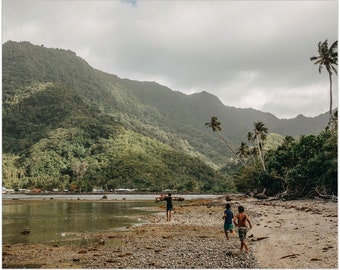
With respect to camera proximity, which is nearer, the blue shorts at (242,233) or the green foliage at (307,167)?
the blue shorts at (242,233)

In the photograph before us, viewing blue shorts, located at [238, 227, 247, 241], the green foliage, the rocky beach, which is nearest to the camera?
the rocky beach

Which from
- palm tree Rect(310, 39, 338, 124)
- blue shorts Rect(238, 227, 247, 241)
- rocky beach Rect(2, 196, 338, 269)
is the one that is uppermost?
palm tree Rect(310, 39, 338, 124)

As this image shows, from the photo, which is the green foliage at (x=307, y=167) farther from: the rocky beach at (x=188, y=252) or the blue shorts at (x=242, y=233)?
the blue shorts at (x=242, y=233)

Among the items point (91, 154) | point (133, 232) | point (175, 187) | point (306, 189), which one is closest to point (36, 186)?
point (91, 154)

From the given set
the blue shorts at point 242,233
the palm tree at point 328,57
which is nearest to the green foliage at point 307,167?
the palm tree at point 328,57

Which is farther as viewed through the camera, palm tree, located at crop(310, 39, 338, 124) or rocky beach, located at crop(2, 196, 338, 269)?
palm tree, located at crop(310, 39, 338, 124)

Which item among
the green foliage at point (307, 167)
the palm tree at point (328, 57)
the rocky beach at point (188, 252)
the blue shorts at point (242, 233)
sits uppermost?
the palm tree at point (328, 57)

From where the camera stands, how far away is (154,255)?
17.1 metres

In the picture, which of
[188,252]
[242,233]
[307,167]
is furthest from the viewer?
[307,167]

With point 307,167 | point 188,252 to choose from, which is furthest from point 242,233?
point 307,167

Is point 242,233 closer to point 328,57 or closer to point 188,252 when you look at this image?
point 188,252

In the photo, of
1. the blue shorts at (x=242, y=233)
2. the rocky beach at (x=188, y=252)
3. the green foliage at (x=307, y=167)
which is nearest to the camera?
the rocky beach at (x=188, y=252)

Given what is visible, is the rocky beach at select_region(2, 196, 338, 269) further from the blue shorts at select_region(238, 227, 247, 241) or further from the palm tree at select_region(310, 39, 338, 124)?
the palm tree at select_region(310, 39, 338, 124)

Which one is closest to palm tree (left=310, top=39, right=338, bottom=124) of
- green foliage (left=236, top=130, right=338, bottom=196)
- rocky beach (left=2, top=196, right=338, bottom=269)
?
green foliage (left=236, top=130, right=338, bottom=196)
